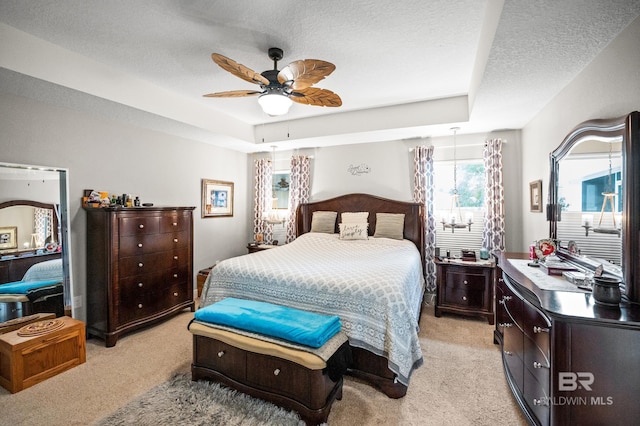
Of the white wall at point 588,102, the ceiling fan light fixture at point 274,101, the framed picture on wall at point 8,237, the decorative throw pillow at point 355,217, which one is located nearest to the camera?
the white wall at point 588,102

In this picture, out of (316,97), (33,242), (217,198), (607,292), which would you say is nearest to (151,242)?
(33,242)

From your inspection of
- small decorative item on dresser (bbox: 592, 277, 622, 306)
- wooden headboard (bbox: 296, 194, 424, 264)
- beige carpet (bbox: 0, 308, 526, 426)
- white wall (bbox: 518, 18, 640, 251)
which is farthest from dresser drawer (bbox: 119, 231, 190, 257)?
white wall (bbox: 518, 18, 640, 251)

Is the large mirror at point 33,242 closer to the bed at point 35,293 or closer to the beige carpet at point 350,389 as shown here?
the bed at point 35,293

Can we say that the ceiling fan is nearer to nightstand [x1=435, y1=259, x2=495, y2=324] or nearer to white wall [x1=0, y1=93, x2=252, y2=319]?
white wall [x1=0, y1=93, x2=252, y2=319]

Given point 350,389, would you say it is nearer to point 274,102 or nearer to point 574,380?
point 574,380

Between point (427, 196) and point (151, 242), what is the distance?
3.82 m

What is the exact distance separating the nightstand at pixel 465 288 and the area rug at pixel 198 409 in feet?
8.24

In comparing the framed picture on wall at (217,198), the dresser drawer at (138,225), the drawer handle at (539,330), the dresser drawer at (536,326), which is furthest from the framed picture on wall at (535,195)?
the framed picture on wall at (217,198)

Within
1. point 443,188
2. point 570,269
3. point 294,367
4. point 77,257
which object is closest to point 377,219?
point 443,188

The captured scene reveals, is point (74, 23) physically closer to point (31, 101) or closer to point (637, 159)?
point (31, 101)

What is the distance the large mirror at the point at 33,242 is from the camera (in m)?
2.58

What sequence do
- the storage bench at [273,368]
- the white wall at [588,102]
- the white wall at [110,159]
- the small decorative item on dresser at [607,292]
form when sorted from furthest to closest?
1. the white wall at [110,159]
2. the storage bench at [273,368]
3. the white wall at [588,102]
4. the small decorative item on dresser at [607,292]

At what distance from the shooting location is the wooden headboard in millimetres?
4168

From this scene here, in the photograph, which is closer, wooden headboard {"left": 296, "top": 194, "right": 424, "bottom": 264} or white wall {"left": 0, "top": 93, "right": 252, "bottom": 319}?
white wall {"left": 0, "top": 93, "right": 252, "bottom": 319}
